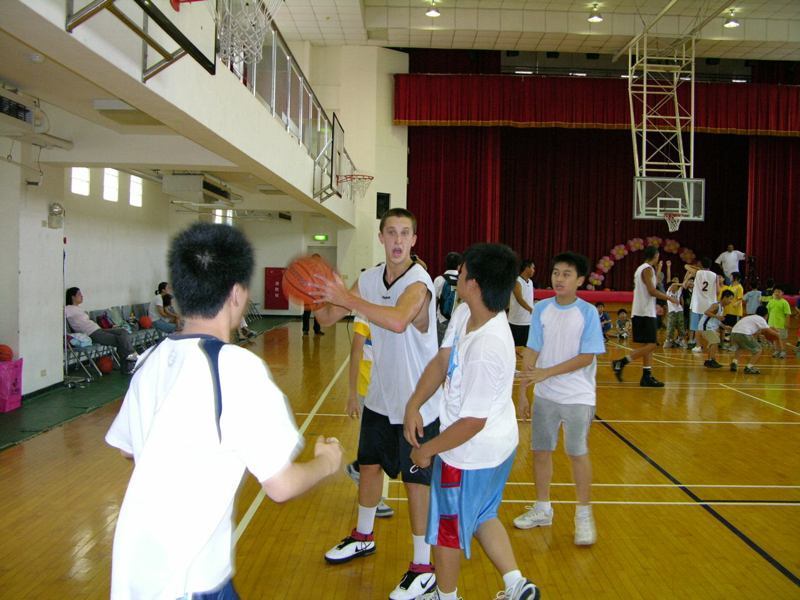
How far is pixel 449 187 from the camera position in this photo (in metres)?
21.6

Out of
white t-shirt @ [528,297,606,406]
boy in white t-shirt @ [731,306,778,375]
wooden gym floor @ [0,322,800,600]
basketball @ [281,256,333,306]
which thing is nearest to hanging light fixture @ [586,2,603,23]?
boy in white t-shirt @ [731,306,778,375]

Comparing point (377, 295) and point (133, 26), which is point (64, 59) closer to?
point (133, 26)

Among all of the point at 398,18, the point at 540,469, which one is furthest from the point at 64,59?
the point at 398,18

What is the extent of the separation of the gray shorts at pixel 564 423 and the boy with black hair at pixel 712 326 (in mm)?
8836

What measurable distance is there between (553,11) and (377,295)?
54.9 ft

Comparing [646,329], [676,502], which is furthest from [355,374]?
[646,329]

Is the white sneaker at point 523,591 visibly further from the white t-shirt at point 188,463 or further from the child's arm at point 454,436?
the white t-shirt at point 188,463

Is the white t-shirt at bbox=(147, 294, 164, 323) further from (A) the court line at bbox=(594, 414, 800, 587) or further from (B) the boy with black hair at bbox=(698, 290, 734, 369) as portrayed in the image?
(B) the boy with black hair at bbox=(698, 290, 734, 369)

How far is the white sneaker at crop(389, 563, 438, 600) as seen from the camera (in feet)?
10.6

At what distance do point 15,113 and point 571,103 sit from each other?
16326mm

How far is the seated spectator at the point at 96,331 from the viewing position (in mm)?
9922

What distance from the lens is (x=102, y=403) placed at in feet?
26.5

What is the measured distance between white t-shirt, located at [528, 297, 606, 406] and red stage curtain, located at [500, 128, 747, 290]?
18814mm

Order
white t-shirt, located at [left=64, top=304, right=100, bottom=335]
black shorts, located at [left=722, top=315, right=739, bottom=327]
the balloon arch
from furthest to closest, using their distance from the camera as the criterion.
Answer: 1. the balloon arch
2. black shorts, located at [left=722, top=315, right=739, bottom=327]
3. white t-shirt, located at [left=64, top=304, right=100, bottom=335]
